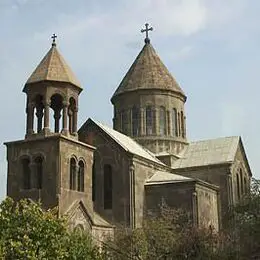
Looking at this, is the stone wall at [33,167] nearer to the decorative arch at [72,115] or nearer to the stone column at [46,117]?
the stone column at [46,117]

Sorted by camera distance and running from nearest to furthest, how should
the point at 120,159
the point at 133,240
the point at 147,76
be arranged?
the point at 133,240 < the point at 120,159 < the point at 147,76

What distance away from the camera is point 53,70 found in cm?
2108

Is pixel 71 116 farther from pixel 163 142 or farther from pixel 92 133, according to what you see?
pixel 163 142

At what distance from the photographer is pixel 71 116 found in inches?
848

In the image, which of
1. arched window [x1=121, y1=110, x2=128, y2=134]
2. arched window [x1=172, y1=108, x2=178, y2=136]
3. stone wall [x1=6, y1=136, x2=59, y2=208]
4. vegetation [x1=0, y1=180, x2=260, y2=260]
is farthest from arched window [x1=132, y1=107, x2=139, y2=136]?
vegetation [x1=0, y1=180, x2=260, y2=260]

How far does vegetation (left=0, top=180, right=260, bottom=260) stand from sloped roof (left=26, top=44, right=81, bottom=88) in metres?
6.18

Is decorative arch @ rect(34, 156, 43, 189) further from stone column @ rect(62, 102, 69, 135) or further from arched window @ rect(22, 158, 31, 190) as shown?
stone column @ rect(62, 102, 69, 135)

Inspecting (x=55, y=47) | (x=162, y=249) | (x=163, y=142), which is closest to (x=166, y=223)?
(x=162, y=249)

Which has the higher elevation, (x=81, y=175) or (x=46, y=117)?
(x=46, y=117)

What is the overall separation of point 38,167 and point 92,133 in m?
4.17

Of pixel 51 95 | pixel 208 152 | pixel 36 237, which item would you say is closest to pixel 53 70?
pixel 51 95

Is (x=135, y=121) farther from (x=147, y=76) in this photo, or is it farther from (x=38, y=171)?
(x=38, y=171)

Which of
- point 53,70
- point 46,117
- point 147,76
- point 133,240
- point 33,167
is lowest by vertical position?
point 133,240

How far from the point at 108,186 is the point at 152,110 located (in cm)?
729
